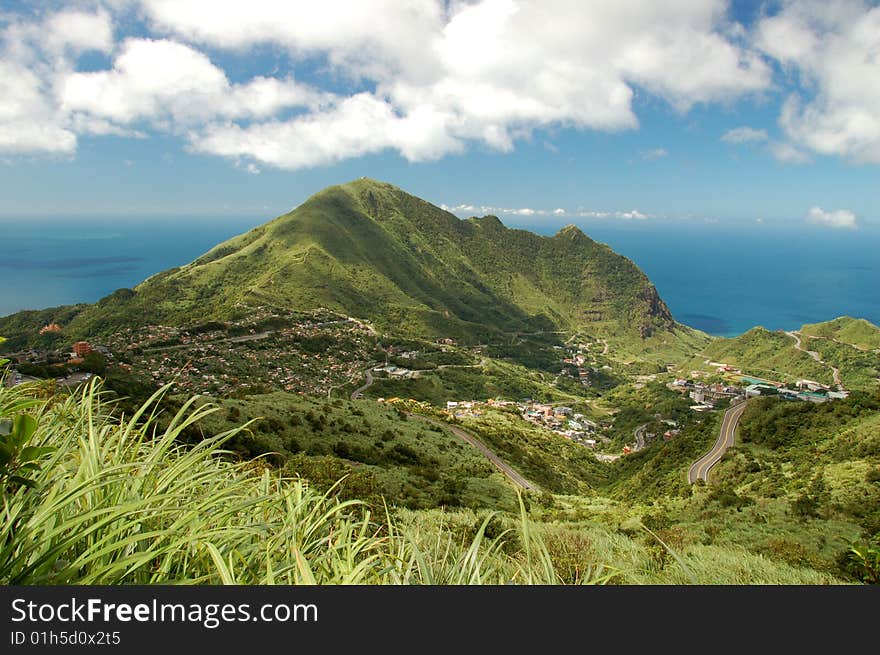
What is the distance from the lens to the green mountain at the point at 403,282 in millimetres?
84438

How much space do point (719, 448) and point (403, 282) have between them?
Result: 115287mm

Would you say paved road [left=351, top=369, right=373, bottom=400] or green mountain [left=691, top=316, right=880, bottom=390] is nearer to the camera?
paved road [left=351, top=369, right=373, bottom=400]

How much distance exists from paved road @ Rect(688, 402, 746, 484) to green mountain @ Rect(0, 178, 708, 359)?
7127 cm

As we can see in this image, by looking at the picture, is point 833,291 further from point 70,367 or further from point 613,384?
point 70,367

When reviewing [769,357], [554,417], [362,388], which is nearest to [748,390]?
[769,357]

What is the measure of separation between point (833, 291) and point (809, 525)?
251 meters

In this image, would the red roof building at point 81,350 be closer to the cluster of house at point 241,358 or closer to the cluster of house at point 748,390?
the cluster of house at point 241,358

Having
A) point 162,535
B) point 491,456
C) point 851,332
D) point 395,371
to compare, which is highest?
point 162,535

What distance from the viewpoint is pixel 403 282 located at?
13725cm

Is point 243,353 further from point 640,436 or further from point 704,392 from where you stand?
point 704,392

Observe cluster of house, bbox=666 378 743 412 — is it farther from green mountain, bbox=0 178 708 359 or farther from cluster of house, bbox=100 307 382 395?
cluster of house, bbox=100 307 382 395

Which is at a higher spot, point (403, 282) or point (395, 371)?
point (403, 282)

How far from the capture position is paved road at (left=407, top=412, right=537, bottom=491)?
26075 millimetres

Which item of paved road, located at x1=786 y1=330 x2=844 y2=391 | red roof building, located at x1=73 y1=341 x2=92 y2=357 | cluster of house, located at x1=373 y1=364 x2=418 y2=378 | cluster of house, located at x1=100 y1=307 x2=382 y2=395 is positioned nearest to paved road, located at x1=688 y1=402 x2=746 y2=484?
cluster of house, located at x1=100 y1=307 x2=382 y2=395
